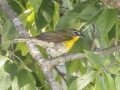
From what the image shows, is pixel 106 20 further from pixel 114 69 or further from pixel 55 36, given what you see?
pixel 55 36

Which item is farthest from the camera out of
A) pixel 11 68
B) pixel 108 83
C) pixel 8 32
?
pixel 8 32

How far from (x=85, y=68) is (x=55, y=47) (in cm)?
39

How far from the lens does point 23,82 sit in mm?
2176

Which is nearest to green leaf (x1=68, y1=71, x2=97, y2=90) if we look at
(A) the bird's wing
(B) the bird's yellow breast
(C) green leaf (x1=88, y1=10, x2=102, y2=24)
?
(C) green leaf (x1=88, y1=10, x2=102, y2=24)

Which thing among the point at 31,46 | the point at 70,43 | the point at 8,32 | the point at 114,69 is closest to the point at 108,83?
the point at 114,69

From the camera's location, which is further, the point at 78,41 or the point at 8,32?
the point at 78,41

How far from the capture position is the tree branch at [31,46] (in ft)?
6.72

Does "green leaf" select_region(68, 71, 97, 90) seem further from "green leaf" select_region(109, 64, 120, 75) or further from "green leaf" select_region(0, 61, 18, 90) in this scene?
"green leaf" select_region(0, 61, 18, 90)

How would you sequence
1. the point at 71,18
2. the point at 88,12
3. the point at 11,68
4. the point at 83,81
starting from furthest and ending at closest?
the point at 71,18, the point at 88,12, the point at 11,68, the point at 83,81

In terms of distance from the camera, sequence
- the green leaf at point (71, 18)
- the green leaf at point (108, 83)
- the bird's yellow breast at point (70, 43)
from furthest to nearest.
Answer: the bird's yellow breast at point (70, 43), the green leaf at point (71, 18), the green leaf at point (108, 83)

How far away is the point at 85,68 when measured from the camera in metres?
3.42

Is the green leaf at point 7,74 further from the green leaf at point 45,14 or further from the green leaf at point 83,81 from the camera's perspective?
the green leaf at point 45,14

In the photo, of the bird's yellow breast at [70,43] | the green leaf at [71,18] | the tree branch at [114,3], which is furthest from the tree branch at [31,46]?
the bird's yellow breast at [70,43]

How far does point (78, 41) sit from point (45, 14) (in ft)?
2.21
